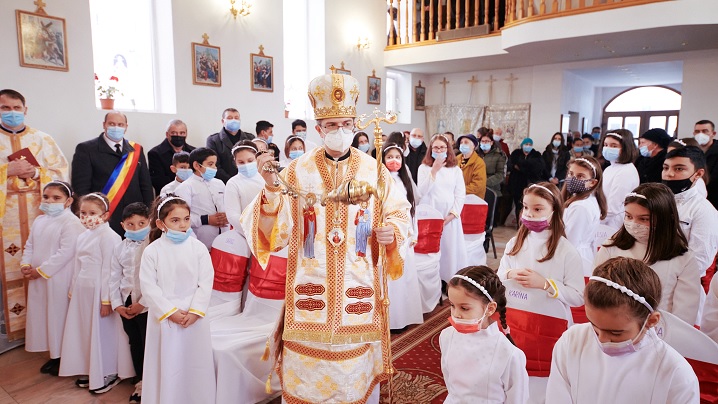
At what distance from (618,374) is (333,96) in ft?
5.62

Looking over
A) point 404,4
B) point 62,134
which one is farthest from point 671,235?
point 404,4

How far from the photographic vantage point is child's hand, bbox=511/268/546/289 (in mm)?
2533

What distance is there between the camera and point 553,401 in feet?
5.74

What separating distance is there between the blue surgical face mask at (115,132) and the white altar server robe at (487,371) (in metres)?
4.24

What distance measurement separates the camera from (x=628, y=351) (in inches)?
63.3

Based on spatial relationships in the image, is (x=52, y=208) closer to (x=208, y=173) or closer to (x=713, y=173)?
(x=208, y=173)

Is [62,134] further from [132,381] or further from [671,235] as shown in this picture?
[671,235]

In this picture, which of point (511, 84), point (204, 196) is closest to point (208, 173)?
point (204, 196)

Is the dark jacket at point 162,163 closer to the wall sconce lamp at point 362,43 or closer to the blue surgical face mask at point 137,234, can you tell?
the blue surgical face mask at point 137,234

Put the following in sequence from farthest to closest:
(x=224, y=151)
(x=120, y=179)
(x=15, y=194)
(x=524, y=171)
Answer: (x=524, y=171)
(x=224, y=151)
(x=120, y=179)
(x=15, y=194)

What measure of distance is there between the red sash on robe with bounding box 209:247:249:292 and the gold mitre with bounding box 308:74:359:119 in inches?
69.9

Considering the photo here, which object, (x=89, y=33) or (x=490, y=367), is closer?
(x=490, y=367)

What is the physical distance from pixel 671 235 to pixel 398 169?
2721 millimetres

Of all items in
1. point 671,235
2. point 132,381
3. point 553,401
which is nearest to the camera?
point 553,401
